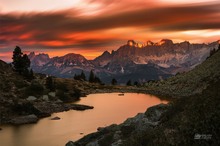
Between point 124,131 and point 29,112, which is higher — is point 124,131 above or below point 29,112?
above

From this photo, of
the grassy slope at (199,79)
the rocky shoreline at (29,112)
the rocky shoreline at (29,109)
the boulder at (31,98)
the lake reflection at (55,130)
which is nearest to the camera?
the lake reflection at (55,130)

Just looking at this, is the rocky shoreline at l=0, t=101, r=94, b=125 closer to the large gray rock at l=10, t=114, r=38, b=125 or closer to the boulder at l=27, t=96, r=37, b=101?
the large gray rock at l=10, t=114, r=38, b=125

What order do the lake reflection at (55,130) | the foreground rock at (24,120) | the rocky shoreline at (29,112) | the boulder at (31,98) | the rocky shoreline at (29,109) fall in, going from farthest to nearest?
the boulder at (31,98) → the rocky shoreline at (29,109) → the rocky shoreline at (29,112) → the foreground rock at (24,120) → the lake reflection at (55,130)

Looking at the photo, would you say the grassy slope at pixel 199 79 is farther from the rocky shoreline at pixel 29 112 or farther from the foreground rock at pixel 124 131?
the foreground rock at pixel 124 131

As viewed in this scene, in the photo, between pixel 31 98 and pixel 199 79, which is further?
pixel 199 79

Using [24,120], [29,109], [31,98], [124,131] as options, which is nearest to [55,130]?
[24,120]

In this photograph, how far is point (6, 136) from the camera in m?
55.6

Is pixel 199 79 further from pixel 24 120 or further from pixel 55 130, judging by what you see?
pixel 55 130

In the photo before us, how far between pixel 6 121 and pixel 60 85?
164ft

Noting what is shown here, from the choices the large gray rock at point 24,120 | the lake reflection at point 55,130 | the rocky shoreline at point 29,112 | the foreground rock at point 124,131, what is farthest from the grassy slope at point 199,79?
the foreground rock at point 124,131

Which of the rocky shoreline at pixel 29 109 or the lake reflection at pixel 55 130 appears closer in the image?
the lake reflection at pixel 55 130

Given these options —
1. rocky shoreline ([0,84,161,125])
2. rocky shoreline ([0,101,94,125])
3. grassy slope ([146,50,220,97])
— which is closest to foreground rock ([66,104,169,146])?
rocky shoreline ([0,101,94,125])

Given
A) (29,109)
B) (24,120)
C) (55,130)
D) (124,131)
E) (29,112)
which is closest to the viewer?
(124,131)

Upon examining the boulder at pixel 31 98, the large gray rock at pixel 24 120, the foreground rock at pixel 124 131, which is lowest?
the large gray rock at pixel 24 120
